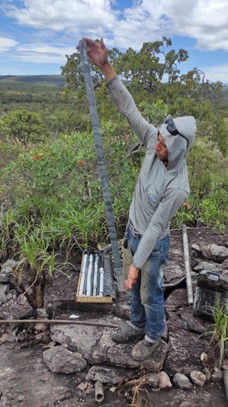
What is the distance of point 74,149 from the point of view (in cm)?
459

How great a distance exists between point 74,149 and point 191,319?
251 centimetres

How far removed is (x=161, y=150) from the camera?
2117 mm

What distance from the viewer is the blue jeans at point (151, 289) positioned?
7.84ft

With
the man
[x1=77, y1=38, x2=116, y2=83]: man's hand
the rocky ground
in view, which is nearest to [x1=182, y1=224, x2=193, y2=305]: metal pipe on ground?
the rocky ground

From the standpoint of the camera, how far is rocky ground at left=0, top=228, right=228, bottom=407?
8.32ft

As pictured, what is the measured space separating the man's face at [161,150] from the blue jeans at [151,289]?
0.56 m

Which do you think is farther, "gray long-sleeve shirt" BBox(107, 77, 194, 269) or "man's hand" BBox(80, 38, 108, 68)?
"man's hand" BBox(80, 38, 108, 68)

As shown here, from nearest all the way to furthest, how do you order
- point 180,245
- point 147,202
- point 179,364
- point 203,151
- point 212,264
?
point 147,202, point 179,364, point 212,264, point 180,245, point 203,151

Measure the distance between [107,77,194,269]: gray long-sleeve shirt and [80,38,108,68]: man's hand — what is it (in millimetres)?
152

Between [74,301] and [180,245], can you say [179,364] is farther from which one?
[180,245]

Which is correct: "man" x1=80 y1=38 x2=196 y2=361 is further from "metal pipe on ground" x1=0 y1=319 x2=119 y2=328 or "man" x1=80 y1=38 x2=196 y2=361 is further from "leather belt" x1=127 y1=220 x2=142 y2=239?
"metal pipe on ground" x1=0 y1=319 x2=119 y2=328

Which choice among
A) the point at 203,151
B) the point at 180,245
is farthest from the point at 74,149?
the point at 203,151

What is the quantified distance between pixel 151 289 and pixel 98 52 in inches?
65.8

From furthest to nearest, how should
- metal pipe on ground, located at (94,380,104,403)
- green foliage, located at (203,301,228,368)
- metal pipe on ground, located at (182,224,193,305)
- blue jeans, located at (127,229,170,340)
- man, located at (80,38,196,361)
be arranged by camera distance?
metal pipe on ground, located at (182,224,193,305) → green foliage, located at (203,301,228,368) → metal pipe on ground, located at (94,380,104,403) → blue jeans, located at (127,229,170,340) → man, located at (80,38,196,361)
